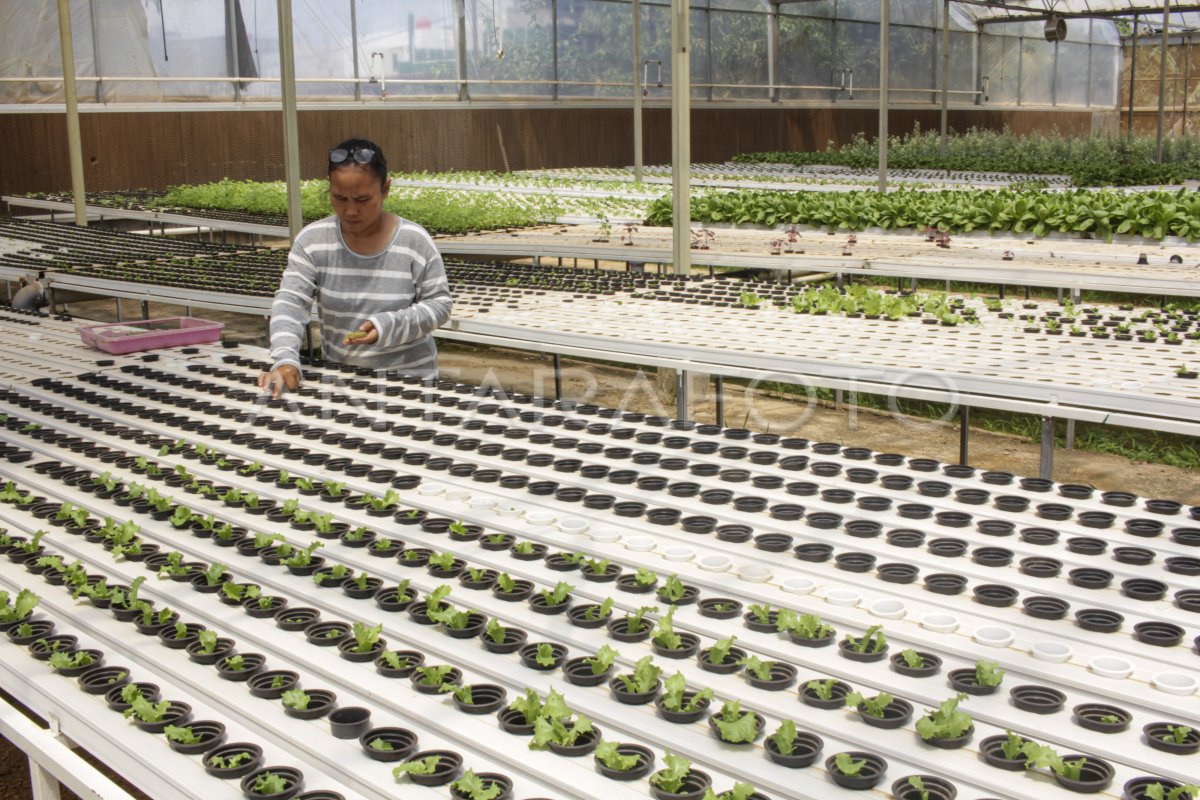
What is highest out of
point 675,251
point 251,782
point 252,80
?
point 252,80

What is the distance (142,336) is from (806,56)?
26.6 meters

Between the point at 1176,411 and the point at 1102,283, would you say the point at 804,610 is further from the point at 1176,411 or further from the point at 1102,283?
the point at 1102,283

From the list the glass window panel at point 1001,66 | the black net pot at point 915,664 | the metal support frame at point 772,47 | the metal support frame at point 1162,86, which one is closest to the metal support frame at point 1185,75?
the glass window panel at point 1001,66

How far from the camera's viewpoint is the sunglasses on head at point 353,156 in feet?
11.7

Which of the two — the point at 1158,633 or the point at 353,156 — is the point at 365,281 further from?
the point at 1158,633

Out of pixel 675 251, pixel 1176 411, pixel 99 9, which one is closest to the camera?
pixel 1176 411

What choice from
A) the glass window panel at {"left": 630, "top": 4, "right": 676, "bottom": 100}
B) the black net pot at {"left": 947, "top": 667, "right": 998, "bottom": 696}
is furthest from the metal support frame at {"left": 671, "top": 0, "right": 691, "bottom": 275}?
the glass window panel at {"left": 630, "top": 4, "right": 676, "bottom": 100}

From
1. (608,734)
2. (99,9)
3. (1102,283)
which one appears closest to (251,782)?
(608,734)

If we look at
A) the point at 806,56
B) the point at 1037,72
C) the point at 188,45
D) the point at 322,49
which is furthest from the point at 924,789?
the point at 1037,72

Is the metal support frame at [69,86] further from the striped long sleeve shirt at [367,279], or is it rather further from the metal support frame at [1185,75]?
the metal support frame at [1185,75]

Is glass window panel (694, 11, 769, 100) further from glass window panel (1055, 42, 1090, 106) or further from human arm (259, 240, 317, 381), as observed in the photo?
human arm (259, 240, 317, 381)

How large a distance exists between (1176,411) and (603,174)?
17056 mm

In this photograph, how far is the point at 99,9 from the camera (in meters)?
19.4

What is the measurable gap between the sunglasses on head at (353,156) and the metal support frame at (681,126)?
9.13ft
